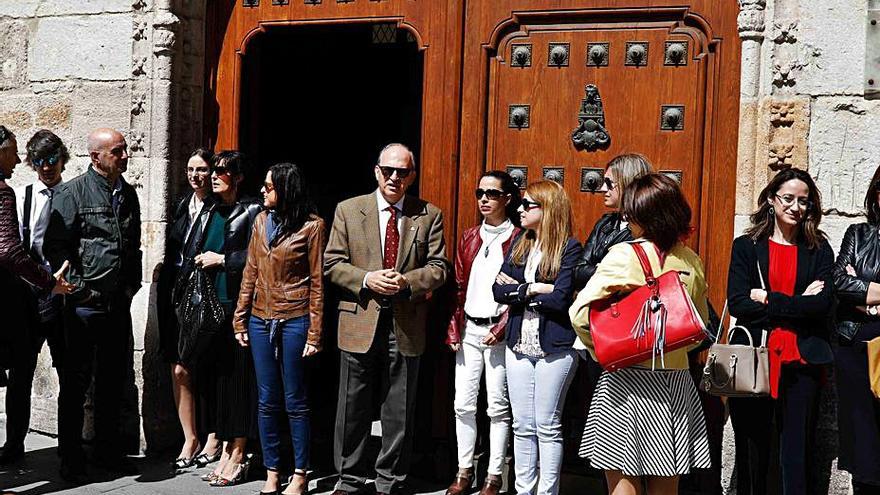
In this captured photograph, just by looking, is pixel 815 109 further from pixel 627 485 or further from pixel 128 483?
pixel 128 483

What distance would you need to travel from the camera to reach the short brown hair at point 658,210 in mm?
4242

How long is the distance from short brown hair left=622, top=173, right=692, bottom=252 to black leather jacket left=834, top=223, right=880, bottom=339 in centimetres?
97

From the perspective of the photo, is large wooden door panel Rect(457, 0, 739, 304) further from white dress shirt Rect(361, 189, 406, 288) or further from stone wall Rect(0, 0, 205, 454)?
stone wall Rect(0, 0, 205, 454)

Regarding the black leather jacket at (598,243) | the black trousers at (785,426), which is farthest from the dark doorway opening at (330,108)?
the black trousers at (785,426)

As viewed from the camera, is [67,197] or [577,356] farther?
[67,197]

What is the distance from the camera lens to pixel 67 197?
233 inches

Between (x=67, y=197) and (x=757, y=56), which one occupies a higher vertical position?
(x=757, y=56)

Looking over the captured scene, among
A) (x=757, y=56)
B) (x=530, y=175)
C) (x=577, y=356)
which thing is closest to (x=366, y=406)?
(x=577, y=356)

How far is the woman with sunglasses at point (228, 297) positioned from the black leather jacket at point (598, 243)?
1.85 metres

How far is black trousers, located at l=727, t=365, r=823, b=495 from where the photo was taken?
4984 millimetres

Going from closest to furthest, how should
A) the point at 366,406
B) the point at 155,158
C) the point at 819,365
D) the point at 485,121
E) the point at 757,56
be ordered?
the point at 819,365, the point at 757,56, the point at 366,406, the point at 485,121, the point at 155,158

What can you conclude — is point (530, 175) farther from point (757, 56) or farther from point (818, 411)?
point (818, 411)

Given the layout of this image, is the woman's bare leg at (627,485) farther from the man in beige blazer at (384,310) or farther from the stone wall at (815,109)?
the man in beige blazer at (384,310)

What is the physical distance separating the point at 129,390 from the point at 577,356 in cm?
283
